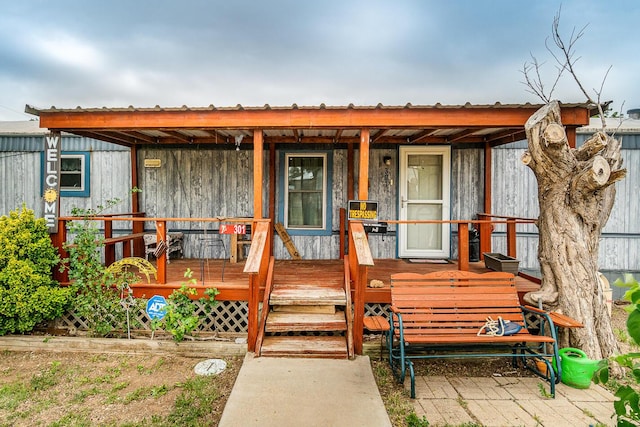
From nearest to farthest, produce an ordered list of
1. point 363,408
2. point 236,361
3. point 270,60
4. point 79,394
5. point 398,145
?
point 363,408 → point 79,394 → point 236,361 → point 398,145 → point 270,60

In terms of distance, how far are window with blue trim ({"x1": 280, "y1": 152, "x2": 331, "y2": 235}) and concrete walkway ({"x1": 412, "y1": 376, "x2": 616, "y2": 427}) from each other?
3555 mm

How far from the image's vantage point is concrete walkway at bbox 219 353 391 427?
8.48 feet

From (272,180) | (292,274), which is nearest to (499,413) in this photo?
(292,274)

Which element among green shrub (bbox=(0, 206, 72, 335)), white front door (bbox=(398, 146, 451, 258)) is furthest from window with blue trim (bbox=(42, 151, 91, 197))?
white front door (bbox=(398, 146, 451, 258))

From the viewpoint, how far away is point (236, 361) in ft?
12.7

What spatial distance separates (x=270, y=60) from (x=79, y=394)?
15.5 m

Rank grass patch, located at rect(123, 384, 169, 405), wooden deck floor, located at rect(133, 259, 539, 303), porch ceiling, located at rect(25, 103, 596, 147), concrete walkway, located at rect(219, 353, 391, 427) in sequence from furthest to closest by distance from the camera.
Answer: wooden deck floor, located at rect(133, 259, 539, 303)
porch ceiling, located at rect(25, 103, 596, 147)
grass patch, located at rect(123, 384, 169, 405)
concrete walkway, located at rect(219, 353, 391, 427)

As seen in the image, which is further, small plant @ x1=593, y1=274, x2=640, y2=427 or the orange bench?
the orange bench

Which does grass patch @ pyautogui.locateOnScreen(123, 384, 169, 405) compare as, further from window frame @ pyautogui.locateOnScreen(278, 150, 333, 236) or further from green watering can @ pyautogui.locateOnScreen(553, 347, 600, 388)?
green watering can @ pyautogui.locateOnScreen(553, 347, 600, 388)

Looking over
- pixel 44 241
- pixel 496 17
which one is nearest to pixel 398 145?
pixel 44 241

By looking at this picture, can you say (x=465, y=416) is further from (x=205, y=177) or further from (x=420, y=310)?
(x=205, y=177)

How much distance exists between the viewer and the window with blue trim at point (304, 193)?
6484 millimetres

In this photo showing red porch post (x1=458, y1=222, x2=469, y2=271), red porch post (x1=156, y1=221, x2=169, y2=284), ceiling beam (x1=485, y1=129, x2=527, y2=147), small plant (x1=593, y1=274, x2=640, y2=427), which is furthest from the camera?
ceiling beam (x1=485, y1=129, x2=527, y2=147)

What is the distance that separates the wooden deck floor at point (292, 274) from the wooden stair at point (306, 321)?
1.45ft
